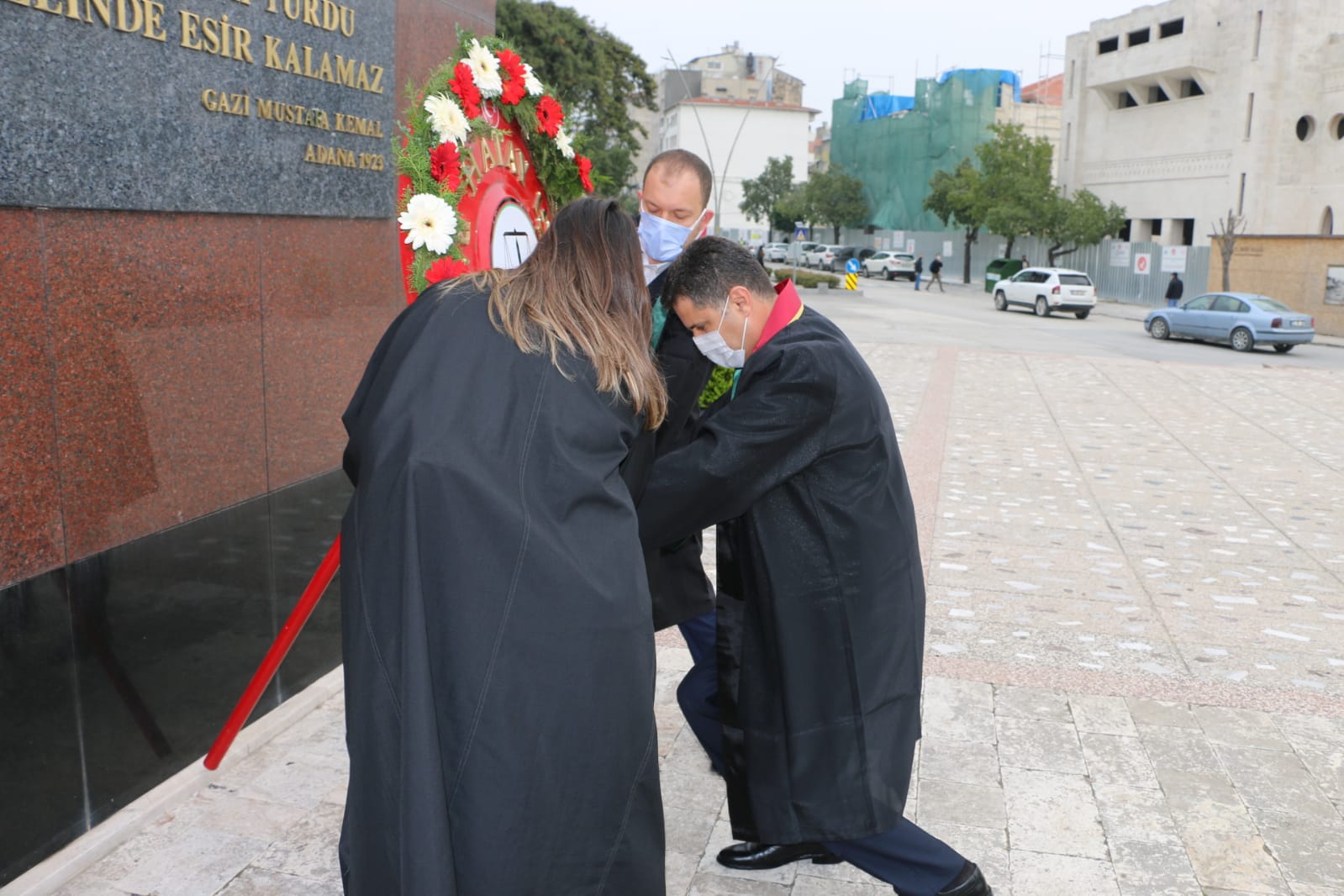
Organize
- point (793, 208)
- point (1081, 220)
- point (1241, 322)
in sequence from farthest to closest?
point (793, 208) → point (1081, 220) → point (1241, 322)

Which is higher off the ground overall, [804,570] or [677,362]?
[677,362]

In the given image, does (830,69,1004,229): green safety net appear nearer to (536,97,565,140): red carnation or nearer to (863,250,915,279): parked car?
(863,250,915,279): parked car

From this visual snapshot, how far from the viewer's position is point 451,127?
313cm

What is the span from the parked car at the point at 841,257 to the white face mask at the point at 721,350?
5503 centimetres

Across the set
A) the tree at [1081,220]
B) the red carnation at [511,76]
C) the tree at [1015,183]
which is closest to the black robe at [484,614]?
the red carnation at [511,76]

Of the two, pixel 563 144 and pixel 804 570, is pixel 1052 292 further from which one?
pixel 804 570

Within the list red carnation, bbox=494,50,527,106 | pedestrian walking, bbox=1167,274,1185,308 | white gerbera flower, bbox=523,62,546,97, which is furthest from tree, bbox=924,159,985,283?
red carnation, bbox=494,50,527,106

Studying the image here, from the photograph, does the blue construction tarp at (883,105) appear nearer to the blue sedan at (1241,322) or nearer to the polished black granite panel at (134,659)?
the blue sedan at (1241,322)

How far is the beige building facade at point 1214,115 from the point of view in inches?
1475

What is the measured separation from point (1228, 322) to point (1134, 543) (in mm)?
19375

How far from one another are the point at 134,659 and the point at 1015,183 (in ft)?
145

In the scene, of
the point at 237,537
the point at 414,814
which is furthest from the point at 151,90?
the point at 414,814

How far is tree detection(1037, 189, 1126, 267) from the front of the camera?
41.5 m

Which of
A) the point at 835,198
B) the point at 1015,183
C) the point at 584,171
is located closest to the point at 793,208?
the point at 835,198
